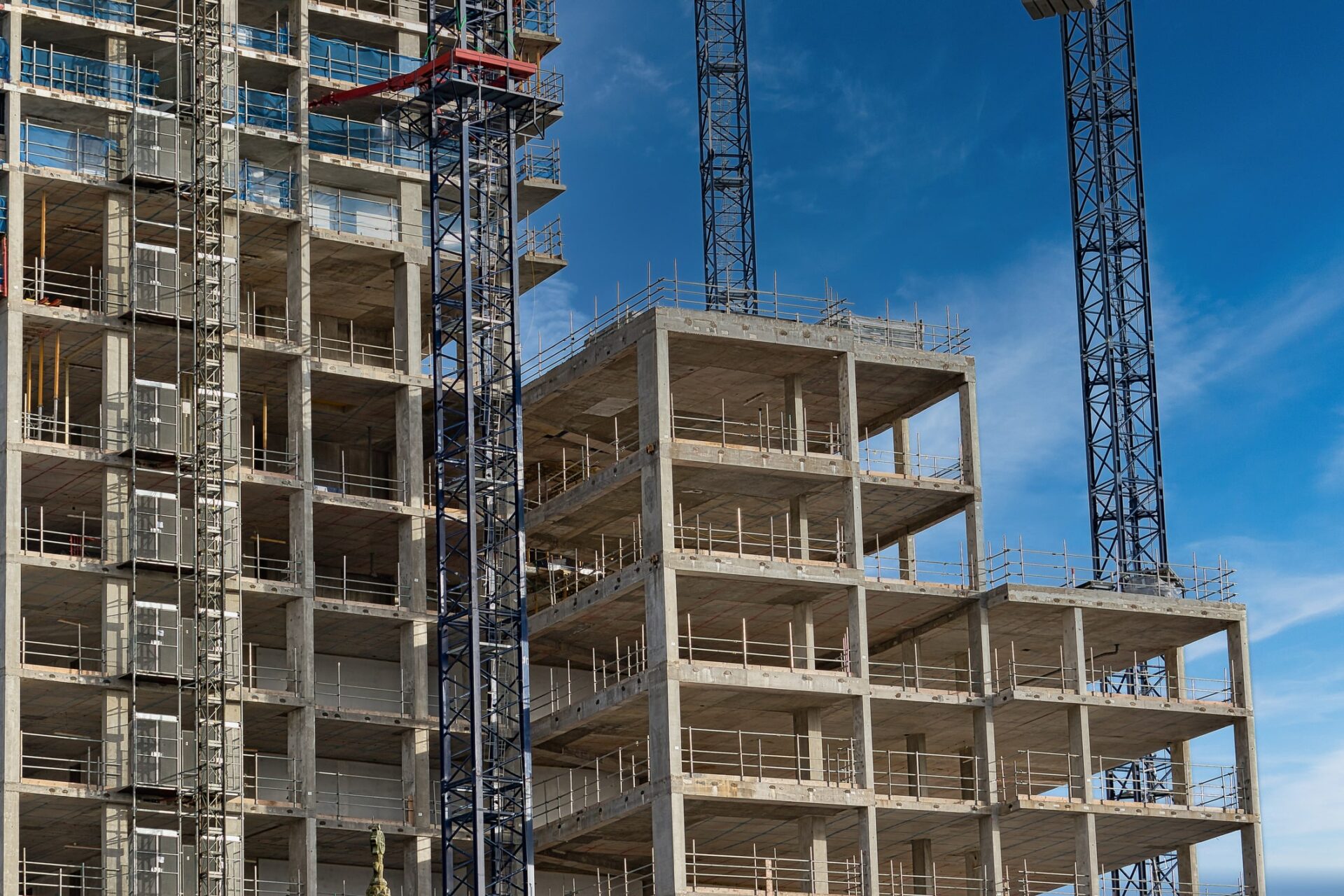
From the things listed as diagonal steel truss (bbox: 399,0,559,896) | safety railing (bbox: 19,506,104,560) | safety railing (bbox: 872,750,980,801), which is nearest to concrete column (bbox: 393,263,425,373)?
diagonal steel truss (bbox: 399,0,559,896)

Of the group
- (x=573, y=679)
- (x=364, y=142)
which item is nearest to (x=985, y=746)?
(x=573, y=679)

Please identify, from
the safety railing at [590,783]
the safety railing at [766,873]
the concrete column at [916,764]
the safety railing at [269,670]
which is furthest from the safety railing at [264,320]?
the concrete column at [916,764]

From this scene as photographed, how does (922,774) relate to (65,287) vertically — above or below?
below

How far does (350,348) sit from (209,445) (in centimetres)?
1291

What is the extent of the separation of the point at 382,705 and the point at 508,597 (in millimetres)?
9018

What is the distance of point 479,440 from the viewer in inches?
3816

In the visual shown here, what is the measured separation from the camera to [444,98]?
327ft

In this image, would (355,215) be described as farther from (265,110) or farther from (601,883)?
(601,883)

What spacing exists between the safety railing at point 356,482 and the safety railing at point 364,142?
12556mm

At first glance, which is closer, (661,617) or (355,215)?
(661,617)

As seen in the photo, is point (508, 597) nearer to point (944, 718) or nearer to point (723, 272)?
point (944, 718)

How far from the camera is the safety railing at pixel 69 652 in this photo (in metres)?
91.2

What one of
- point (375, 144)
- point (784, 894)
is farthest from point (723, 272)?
point (784, 894)

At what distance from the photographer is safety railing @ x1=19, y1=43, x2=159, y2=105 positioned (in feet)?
318
